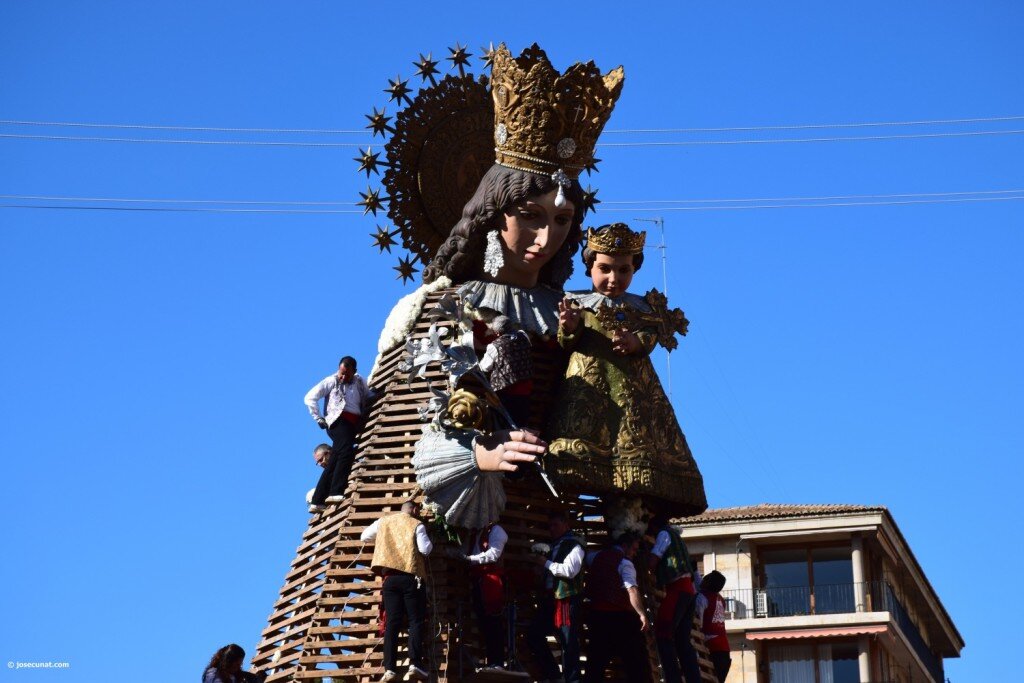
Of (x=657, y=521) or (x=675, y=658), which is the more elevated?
(x=657, y=521)

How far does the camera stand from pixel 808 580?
41031mm

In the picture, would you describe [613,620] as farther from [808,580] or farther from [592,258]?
[808,580]

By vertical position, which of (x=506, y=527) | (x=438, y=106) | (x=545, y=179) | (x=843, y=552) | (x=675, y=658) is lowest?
(x=675, y=658)

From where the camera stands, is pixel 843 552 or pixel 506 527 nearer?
pixel 506 527

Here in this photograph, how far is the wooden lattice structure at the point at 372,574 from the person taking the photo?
1780 centimetres

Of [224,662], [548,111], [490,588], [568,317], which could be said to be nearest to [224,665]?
[224,662]

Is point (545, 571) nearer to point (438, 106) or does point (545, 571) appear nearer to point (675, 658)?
point (675, 658)

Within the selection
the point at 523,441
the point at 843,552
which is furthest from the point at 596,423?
the point at 843,552

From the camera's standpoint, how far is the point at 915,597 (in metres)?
46.4

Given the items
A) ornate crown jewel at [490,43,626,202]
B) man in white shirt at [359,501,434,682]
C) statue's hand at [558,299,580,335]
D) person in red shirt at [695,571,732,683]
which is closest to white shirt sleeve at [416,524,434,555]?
man in white shirt at [359,501,434,682]

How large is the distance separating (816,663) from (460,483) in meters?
24.2

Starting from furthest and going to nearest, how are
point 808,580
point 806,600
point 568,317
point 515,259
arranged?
point 808,580, point 806,600, point 515,259, point 568,317

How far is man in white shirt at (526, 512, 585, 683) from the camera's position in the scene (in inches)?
691

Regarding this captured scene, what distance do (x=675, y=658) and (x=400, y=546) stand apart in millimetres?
3095
